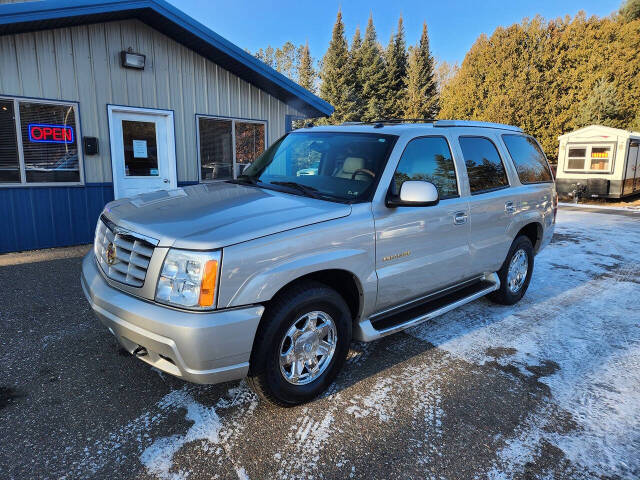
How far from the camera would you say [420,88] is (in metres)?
39.6

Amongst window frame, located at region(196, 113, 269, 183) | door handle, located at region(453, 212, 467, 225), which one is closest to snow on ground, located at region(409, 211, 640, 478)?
door handle, located at region(453, 212, 467, 225)

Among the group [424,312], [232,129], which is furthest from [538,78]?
[424,312]

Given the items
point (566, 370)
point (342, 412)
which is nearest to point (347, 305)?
point (342, 412)

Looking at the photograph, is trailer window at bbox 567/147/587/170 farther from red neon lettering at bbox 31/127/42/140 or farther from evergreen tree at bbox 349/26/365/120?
evergreen tree at bbox 349/26/365/120

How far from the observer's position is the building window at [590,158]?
16.7m

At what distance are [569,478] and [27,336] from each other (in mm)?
4278

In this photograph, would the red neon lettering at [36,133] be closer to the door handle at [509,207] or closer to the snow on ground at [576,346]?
the snow on ground at [576,346]

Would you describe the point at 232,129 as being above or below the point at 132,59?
below

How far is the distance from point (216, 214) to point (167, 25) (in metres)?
6.42

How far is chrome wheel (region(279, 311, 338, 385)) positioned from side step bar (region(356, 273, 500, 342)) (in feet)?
1.02

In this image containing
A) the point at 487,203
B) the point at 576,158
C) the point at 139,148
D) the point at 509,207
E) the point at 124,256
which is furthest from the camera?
the point at 576,158

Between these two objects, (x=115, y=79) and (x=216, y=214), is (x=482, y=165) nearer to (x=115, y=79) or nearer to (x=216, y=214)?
(x=216, y=214)

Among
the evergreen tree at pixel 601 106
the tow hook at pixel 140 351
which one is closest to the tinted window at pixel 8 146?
the tow hook at pixel 140 351

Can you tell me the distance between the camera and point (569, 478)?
223 centimetres
